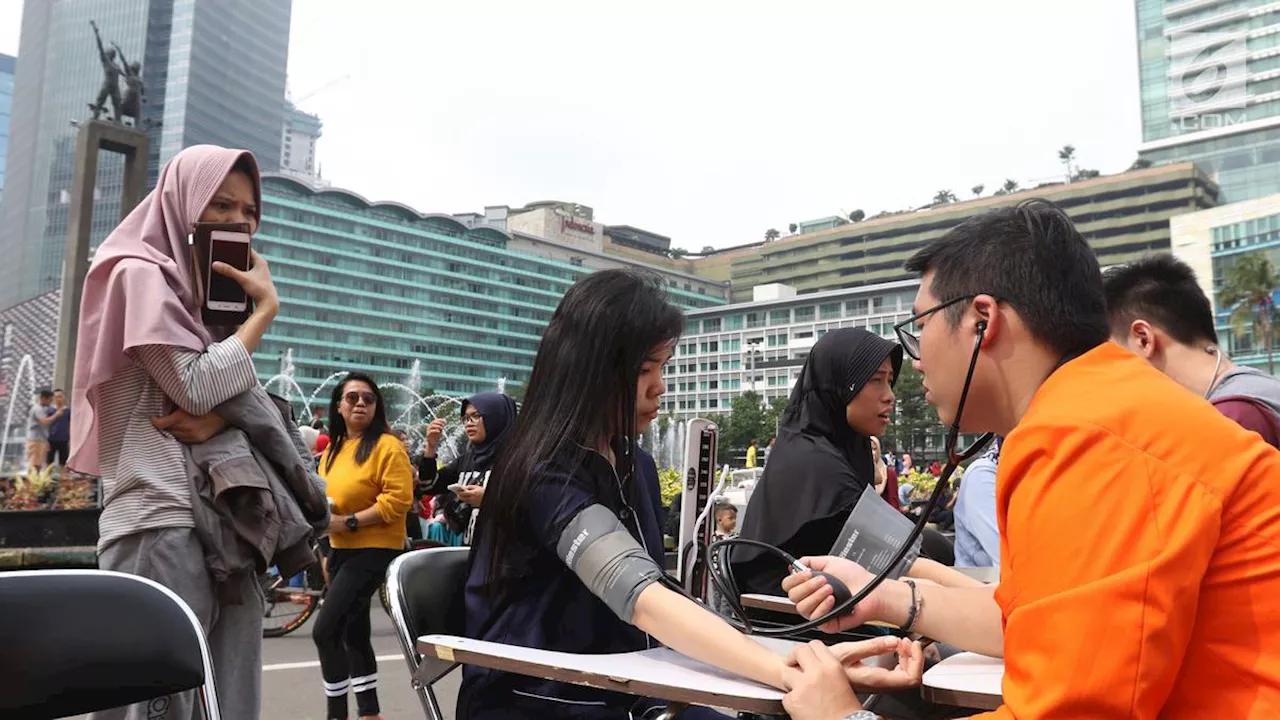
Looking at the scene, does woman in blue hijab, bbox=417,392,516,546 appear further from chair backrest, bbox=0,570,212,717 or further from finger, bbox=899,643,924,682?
finger, bbox=899,643,924,682

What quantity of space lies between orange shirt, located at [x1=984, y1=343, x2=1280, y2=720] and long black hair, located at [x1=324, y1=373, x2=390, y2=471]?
448cm

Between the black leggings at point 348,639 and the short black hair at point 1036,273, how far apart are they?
3.67 metres

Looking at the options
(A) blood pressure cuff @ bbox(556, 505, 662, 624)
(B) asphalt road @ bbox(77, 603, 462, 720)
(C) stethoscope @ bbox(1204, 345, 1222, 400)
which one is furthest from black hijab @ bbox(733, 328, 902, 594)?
(B) asphalt road @ bbox(77, 603, 462, 720)

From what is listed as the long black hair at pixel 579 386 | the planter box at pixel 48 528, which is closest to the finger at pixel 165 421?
the long black hair at pixel 579 386

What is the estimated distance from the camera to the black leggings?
14.0 feet

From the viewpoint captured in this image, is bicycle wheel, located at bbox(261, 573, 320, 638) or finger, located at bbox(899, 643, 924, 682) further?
bicycle wheel, located at bbox(261, 573, 320, 638)

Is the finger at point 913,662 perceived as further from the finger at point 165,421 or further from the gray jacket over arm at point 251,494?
the finger at point 165,421

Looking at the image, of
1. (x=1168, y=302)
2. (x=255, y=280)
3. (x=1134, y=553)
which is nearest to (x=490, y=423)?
(x=255, y=280)

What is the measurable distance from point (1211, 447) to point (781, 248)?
119670 millimetres

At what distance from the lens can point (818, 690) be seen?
4.36 ft

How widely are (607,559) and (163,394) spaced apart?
3.89 feet

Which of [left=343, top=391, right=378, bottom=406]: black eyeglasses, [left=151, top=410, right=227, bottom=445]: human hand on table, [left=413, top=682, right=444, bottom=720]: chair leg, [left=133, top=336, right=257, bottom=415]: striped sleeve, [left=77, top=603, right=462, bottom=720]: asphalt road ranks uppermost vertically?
[left=343, top=391, right=378, bottom=406]: black eyeglasses

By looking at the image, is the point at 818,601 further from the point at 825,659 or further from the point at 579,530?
the point at 579,530

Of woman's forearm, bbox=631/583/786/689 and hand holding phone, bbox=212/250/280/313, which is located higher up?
hand holding phone, bbox=212/250/280/313
